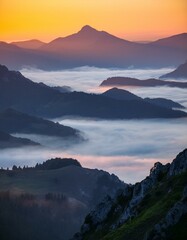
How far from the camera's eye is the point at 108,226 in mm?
139250

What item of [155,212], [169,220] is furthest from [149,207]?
[169,220]

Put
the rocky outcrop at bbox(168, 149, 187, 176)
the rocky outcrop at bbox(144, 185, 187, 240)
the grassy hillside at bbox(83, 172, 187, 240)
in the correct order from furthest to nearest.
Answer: the rocky outcrop at bbox(168, 149, 187, 176) → the grassy hillside at bbox(83, 172, 187, 240) → the rocky outcrop at bbox(144, 185, 187, 240)

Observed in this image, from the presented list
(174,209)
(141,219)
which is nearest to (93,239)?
(141,219)

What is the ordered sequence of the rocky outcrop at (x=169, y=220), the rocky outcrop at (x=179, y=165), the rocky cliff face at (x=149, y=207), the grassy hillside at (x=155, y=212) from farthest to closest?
the rocky outcrop at (x=179, y=165) → the grassy hillside at (x=155, y=212) → the rocky cliff face at (x=149, y=207) → the rocky outcrop at (x=169, y=220)

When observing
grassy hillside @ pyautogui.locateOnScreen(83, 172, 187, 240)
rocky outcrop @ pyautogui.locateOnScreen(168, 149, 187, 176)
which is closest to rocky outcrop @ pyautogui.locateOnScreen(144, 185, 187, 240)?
grassy hillside @ pyautogui.locateOnScreen(83, 172, 187, 240)

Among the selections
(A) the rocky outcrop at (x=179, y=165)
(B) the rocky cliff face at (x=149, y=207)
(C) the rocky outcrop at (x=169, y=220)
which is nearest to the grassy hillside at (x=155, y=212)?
(B) the rocky cliff face at (x=149, y=207)

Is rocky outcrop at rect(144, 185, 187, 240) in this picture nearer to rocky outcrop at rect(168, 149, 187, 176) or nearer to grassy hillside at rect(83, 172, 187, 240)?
grassy hillside at rect(83, 172, 187, 240)

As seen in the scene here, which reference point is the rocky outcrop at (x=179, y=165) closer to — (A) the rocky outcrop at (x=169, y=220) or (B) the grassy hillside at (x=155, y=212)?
(B) the grassy hillside at (x=155, y=212)

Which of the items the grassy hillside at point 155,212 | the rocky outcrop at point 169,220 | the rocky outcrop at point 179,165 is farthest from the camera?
the rocky outcrop at point 179,165

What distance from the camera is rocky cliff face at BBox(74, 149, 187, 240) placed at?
89.6 m

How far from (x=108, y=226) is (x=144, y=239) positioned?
174ft

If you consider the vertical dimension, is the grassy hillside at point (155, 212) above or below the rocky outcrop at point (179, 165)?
below

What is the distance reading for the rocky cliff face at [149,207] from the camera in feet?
294

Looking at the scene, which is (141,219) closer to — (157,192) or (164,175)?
(157,192)
